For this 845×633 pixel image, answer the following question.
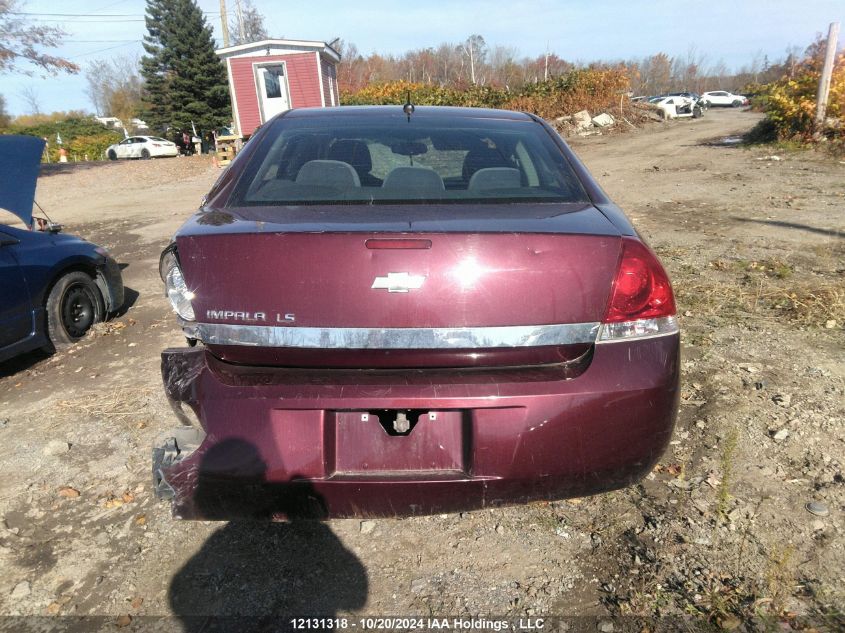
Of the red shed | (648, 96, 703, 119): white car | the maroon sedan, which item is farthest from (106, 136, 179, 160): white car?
the maroon sedan

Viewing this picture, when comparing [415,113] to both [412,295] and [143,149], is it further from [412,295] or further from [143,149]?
[143,149]

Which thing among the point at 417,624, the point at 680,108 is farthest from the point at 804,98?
the point at 680,108

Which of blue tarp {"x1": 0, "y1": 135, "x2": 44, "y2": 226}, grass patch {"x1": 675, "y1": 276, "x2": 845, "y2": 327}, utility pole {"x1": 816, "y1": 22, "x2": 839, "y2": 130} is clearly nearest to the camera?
grass patch {"x1": 675, "y1": 276, "x2": 845, "y2": 327}

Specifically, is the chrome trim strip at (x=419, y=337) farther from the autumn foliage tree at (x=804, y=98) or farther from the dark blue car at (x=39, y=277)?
the autumn foliage tree at (x=804, y=98)

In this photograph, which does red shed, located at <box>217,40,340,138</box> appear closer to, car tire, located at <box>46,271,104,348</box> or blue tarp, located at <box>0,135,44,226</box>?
blue tarp, located at <box>0,135,44,226</box>

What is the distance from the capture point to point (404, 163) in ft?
8.98

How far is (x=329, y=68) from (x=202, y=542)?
27.4m

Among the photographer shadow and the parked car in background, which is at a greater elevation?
the photographer shadow

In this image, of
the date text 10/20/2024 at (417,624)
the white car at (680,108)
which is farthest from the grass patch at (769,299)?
the white car at (680,108)

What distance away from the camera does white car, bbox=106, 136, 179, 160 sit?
112ft

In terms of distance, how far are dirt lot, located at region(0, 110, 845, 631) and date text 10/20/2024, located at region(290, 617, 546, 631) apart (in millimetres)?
35

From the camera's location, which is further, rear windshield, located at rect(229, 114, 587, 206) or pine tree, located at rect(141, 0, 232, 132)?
pine tree, located at rect(141, 0, 232, 132)

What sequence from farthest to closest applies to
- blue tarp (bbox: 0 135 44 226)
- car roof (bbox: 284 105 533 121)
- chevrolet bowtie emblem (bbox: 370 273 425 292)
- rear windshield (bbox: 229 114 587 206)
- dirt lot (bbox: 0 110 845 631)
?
blue tarp (bbox: 0 135 44 226), car roof (bbox: 284 105 533 121), rear windshield (bbox: 229 114 587 206), dirt lot (bbox: 0 110 845 631), chevrolet bowtie emblem (bbox: 370 273 425 292)

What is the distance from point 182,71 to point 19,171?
130ft
